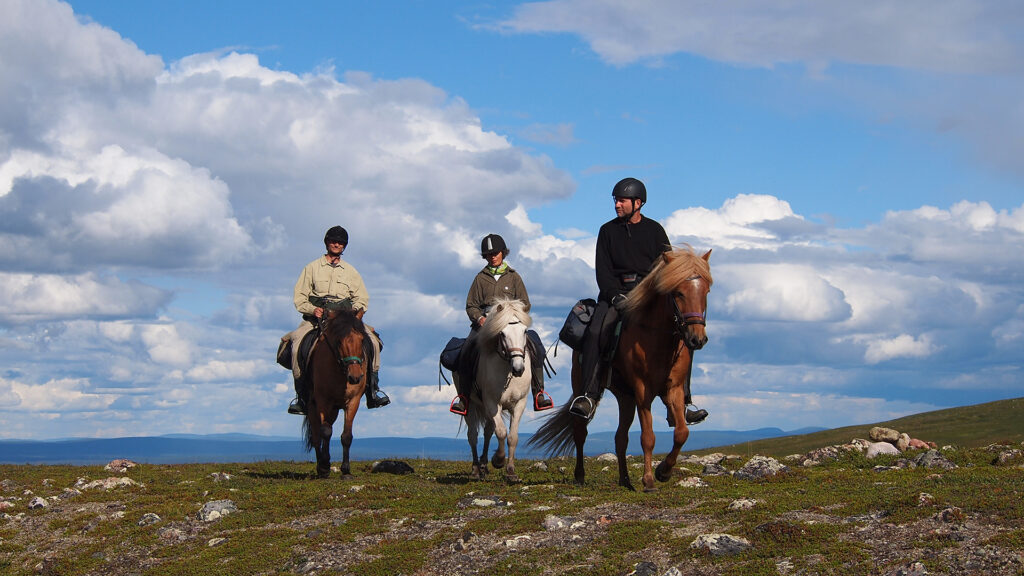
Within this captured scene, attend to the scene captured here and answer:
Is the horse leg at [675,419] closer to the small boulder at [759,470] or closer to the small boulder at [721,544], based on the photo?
the small boulder at [759,470]

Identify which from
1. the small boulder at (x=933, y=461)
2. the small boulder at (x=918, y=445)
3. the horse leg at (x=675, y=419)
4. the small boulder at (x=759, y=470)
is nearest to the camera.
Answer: the horse leg at (x=675, y=419)

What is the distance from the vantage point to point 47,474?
64.6 ft

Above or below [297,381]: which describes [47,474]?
below

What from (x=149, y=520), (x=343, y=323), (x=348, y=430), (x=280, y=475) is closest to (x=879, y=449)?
(x=348, y=430)

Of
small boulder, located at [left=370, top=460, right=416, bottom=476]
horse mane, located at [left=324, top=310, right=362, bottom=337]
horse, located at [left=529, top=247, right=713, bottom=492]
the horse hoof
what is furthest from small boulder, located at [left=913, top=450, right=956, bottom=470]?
horse mane, located at [left=324, top=310, right=362, bottom=337]

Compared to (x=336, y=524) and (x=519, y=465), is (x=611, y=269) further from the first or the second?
(x=519, y=465)

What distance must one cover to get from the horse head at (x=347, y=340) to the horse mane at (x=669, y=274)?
577cm

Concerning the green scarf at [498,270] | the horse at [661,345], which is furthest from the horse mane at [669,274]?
the green scarf at [498,270]

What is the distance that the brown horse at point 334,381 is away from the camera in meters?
15.8

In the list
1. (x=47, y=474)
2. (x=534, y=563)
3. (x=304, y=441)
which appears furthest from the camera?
(x=47, y=474)

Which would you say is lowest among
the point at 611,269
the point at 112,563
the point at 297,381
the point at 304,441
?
the point at 112,563

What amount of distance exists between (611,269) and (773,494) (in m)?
3.84

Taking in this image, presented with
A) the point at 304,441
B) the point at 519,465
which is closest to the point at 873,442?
the point at 519,465

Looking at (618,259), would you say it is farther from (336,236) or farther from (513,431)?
(336,236)
